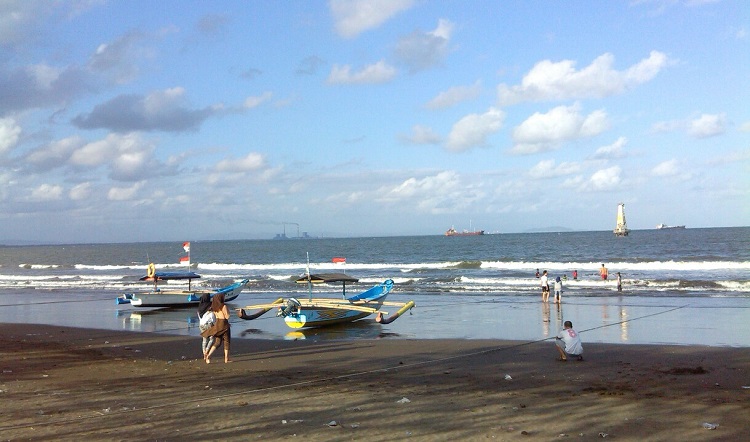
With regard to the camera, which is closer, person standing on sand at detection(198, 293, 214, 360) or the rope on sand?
the rope on sand

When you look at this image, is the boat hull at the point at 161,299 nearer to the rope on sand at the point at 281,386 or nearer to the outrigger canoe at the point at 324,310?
the outrigger canoe at the point at 324,310

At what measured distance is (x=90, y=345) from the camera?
17656 millimetres

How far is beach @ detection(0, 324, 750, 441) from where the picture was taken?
8.16 m

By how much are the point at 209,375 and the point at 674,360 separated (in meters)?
9.25

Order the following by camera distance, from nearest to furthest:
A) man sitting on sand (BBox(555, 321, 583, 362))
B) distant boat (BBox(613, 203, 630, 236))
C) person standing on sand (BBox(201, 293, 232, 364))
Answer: man sitting on sand (BBox(555, 321, 583, 362)) < person standing on sand (BBox(201, 293, 232, 364)) < distant boat (BBox(613, 203, 630, 236))

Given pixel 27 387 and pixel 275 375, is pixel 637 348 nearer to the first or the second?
pixel 275 375

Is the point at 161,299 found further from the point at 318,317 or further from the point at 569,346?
the point at 569,346

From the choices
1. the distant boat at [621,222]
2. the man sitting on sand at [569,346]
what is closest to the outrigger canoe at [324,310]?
the man sitting on sand at [569,346]

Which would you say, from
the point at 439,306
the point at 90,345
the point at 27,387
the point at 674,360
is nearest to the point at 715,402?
the point at 674,360

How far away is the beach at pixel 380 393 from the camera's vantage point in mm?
8156

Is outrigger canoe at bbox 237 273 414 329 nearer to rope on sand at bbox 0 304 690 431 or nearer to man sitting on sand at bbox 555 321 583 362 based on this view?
rope on sand at bbox 0 304 690 431

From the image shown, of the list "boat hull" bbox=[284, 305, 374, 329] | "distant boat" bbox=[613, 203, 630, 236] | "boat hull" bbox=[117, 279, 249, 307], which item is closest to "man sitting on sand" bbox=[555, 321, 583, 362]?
"boat hull" bbox=[284, 305, 374, 329]

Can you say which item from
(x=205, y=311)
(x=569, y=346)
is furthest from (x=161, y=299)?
(x=569, y=346)

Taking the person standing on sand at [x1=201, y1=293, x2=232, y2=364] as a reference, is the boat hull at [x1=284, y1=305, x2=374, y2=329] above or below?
below
